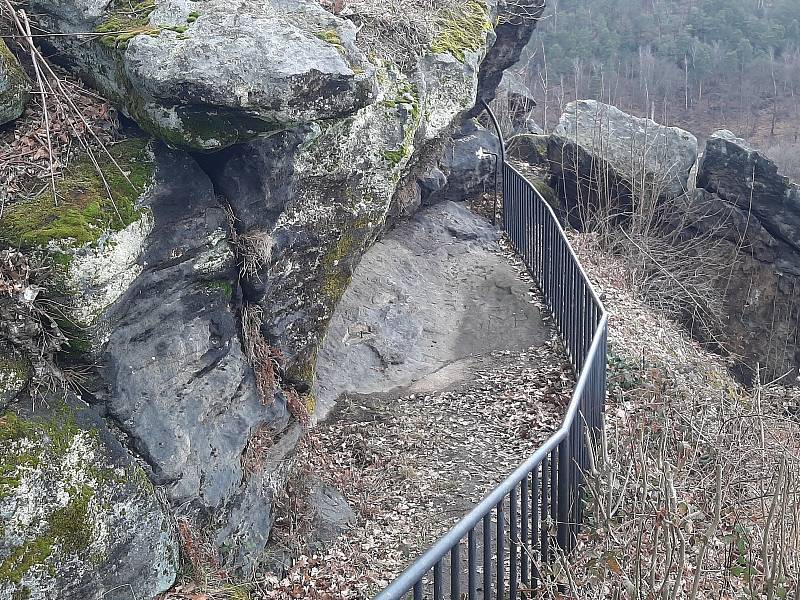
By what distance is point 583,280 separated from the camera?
7.32m

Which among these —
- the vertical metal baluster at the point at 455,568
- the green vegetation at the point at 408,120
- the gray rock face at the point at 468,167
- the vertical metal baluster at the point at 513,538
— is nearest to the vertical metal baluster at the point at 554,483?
the vertical metal baluster at the point at 513,538

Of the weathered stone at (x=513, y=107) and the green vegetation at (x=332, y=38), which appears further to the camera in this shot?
the weathered stone at (x=513, y=107)

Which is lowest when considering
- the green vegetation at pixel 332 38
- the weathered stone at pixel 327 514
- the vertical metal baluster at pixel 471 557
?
the weathered stone at pixel 327 514

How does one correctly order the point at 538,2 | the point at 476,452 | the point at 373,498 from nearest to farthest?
the point at 373,498, the point at 476,452, the point at 538,2

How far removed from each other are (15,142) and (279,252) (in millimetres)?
1913

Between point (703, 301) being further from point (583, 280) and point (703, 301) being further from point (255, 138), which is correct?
point (255, 138)

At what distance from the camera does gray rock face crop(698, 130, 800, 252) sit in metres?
14.6

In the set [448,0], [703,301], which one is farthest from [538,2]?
[703,301]

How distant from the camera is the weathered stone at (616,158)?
13.9 meters

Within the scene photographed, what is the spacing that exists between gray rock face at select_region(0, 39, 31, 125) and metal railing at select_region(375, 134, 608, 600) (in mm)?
3604

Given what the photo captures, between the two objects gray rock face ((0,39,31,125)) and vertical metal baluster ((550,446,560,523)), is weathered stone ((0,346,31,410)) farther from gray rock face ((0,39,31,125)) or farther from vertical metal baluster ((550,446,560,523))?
vertical metal baluster ((550,446,560,523))

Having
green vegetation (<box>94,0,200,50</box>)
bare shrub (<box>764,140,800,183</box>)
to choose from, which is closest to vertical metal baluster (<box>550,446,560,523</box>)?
Answer: green vegetation (<box>94,0,200,50</box>)

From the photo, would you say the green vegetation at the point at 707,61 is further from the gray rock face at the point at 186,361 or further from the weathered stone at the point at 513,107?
the gray rock face at the point at 186,361

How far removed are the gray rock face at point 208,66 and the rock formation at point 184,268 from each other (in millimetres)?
14
